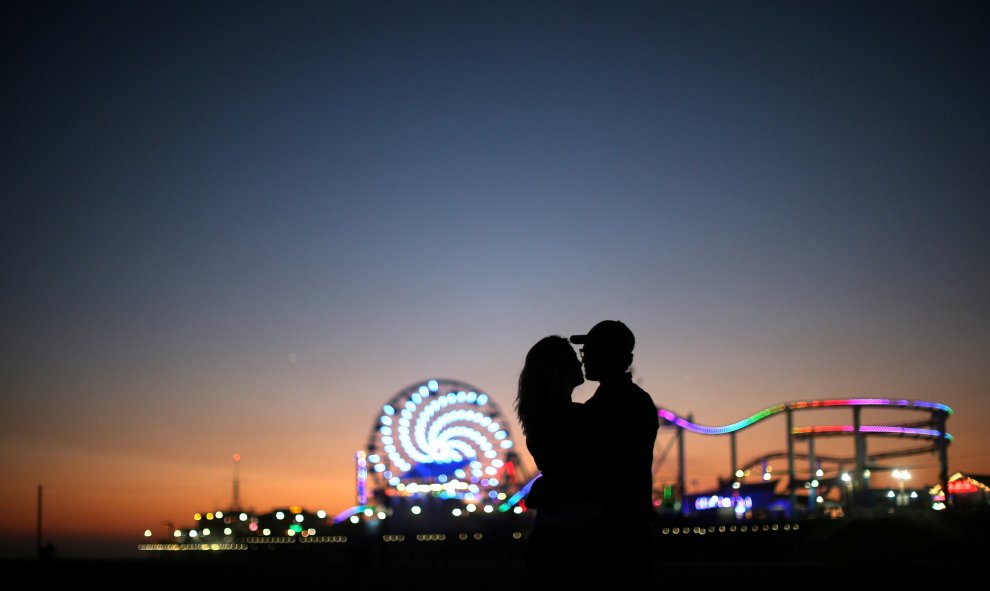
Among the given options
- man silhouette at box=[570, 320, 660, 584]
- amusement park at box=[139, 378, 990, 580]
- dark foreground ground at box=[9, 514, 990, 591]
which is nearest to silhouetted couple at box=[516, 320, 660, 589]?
man silhouette at box=[570, 320, 660, 584]

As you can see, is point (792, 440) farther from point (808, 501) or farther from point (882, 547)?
point (882, 547)

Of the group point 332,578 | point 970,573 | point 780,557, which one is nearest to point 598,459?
point 970,573

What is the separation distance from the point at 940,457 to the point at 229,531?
99.0 meters

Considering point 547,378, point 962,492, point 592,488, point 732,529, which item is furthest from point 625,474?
point 962,492

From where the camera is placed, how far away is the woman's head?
10.8ft

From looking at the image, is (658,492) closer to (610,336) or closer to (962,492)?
(962,492)

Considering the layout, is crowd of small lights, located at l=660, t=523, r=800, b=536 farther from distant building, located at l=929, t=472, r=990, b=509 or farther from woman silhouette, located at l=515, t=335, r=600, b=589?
woman silhouette, located at l=515, t=335, r=600, b=589

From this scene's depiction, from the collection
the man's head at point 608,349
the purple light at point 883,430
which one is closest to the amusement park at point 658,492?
the purple light at point 883,430

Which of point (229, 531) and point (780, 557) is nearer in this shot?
point (780, 557)

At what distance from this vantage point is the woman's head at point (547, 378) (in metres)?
3.30

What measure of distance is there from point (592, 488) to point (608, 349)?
48cm

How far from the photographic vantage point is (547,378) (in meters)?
3.32

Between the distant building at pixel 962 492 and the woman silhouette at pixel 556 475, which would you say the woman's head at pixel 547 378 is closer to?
the woman silhouette at pixel 556 475

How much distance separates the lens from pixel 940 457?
65062mm
